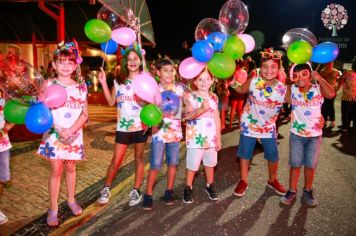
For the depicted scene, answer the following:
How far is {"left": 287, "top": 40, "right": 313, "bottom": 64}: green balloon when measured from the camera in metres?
3.69

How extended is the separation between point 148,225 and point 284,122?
850cm

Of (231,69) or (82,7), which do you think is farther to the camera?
(82,7)

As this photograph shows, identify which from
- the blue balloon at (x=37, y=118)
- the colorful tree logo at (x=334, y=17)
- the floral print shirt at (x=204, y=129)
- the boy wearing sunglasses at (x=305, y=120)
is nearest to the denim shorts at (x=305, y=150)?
Answer: the boy wearing sunglasses at (x=305, y=120)

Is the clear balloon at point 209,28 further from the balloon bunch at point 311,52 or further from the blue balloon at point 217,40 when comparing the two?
the balloon bunch at point 311,52

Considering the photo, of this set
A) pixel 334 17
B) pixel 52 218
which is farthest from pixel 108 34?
pixel 334 17

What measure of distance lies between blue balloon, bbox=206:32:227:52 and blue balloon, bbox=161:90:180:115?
0.78 m

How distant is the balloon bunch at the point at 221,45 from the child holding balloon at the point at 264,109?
0.41 m

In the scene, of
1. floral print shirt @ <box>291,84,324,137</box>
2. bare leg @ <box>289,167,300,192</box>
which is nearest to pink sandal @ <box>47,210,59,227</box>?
bare leg @ <box>289,167,300,192</box>

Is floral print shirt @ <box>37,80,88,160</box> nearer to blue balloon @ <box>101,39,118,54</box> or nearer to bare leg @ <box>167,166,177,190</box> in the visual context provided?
blue balloon @ <box>101,39,118,54</box>

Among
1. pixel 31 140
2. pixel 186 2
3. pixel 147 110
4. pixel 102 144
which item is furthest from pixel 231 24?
pixel 186 2

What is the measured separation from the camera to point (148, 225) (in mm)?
3590

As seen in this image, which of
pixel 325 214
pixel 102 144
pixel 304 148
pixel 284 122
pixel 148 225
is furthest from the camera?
pixel 284 122

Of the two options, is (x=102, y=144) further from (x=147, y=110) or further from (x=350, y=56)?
(x=350, y=56)

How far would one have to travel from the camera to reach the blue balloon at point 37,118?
287 cm
